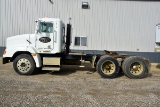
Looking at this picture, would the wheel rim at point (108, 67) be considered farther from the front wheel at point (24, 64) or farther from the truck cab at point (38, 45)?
the front wheel at point (24, 64)

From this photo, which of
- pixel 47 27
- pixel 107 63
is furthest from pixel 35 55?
pixel 107 63

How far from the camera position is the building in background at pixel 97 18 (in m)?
17.1

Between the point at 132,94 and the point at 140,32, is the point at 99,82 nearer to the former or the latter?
the point at 132,94

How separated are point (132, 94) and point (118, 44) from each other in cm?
949

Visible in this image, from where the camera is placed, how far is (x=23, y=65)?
36.2 ft

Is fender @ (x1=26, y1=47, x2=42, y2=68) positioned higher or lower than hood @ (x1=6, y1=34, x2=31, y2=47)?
lower

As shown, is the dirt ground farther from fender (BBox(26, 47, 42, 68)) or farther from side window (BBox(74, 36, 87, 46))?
side window (BBox(74, 36, 87, 46))

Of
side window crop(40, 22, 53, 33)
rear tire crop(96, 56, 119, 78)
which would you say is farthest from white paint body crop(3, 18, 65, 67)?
→ rear tire crop(96, 56, 119, 78)

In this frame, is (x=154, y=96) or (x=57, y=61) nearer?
(x=154, y=96)

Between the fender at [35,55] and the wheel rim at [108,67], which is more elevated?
the fender at [35,55]

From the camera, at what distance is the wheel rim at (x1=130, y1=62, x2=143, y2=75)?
36.7 feet

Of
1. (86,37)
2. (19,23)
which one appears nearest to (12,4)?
(19,23)

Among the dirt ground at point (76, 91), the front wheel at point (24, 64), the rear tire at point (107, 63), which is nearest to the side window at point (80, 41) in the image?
the dirt ground at point (76, 91)

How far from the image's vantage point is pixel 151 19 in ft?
56.4
